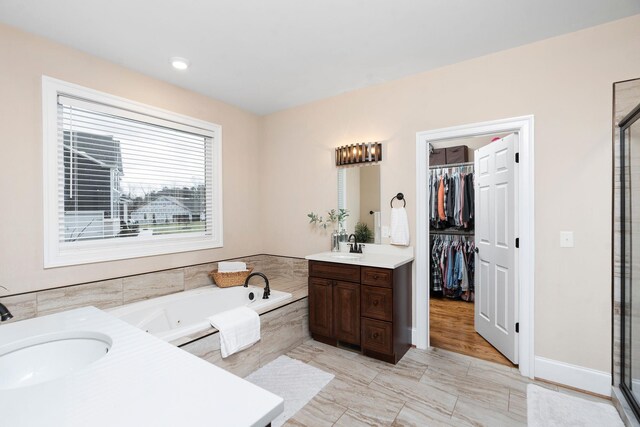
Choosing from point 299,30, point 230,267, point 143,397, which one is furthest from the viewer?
point 230,267

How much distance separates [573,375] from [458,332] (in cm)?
111

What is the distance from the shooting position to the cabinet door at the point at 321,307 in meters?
2.95

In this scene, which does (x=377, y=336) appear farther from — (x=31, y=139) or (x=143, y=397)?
(x=31, y=139)

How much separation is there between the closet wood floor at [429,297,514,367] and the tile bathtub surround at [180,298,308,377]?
1.33 metres

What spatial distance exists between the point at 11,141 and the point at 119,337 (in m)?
1.99

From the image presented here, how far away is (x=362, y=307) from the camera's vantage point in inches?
108

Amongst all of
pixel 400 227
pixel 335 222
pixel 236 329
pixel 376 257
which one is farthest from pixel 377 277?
pixel 236 329

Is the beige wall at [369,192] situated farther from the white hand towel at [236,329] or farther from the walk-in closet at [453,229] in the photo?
the white hand towel at [236,329]

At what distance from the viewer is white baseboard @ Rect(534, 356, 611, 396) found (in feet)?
7.11

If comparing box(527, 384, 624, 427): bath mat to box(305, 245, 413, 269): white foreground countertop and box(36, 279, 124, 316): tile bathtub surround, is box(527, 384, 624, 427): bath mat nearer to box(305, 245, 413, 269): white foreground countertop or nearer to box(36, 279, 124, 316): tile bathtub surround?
box(305, 245, 413, 269): white foreground countertop

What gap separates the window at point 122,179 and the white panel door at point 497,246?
113 inches

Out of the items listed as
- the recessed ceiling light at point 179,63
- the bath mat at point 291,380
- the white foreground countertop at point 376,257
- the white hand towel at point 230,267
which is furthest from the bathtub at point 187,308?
the recessed ceiling light at point 179,63

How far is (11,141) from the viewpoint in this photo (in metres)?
2.18

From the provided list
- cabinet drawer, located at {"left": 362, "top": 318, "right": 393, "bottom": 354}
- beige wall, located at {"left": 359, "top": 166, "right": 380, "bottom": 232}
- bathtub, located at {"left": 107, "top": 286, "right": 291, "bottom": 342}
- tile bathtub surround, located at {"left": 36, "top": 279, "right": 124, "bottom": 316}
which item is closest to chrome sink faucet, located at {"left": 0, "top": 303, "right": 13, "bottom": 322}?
bathtub, located at {"left": 107, "top": 286, "right": 291, "bottom": 342}
